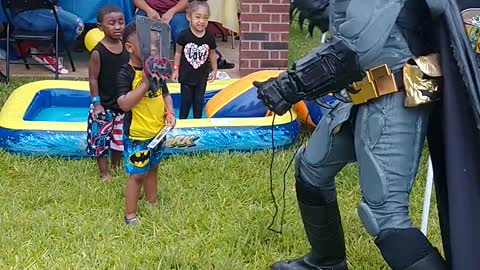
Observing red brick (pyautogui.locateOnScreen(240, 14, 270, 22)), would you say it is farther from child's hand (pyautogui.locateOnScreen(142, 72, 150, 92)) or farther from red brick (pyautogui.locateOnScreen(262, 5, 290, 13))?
child's hand (pyautogui.locateOnScreen(142, 72, 150, 92))

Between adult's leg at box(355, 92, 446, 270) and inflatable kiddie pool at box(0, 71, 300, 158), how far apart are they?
1.89 meters

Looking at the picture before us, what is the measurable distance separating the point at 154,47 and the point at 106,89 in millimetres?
1307

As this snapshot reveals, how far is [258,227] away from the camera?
4102 millimetres

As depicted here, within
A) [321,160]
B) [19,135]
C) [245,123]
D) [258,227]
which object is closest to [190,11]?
[245,123]

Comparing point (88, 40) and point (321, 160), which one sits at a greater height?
point (88, 40)

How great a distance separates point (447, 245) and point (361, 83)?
2.43 ft

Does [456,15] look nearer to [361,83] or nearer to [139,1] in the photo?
[361,83]

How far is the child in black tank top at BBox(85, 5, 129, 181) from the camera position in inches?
189

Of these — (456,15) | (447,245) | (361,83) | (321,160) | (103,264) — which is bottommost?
(103,264)

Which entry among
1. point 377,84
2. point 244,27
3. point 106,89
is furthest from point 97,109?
point 244,27

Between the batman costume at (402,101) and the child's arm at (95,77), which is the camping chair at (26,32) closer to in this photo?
the child's arm at (95,77)

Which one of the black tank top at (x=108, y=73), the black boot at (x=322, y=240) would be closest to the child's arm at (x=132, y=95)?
the black tank top at (x=108, y=73)

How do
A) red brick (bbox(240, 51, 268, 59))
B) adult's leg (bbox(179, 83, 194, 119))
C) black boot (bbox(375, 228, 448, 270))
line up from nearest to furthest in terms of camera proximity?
black boot (bbox(375, 228, 448, 270)), adult's leg (bbox(179, 83, 194, 119)), red brick (bbox(240, 51, 268, 59))

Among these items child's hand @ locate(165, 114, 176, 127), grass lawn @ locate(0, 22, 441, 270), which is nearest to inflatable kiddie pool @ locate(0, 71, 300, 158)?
grass lawn @ locate(0, 22, 441, 270)
